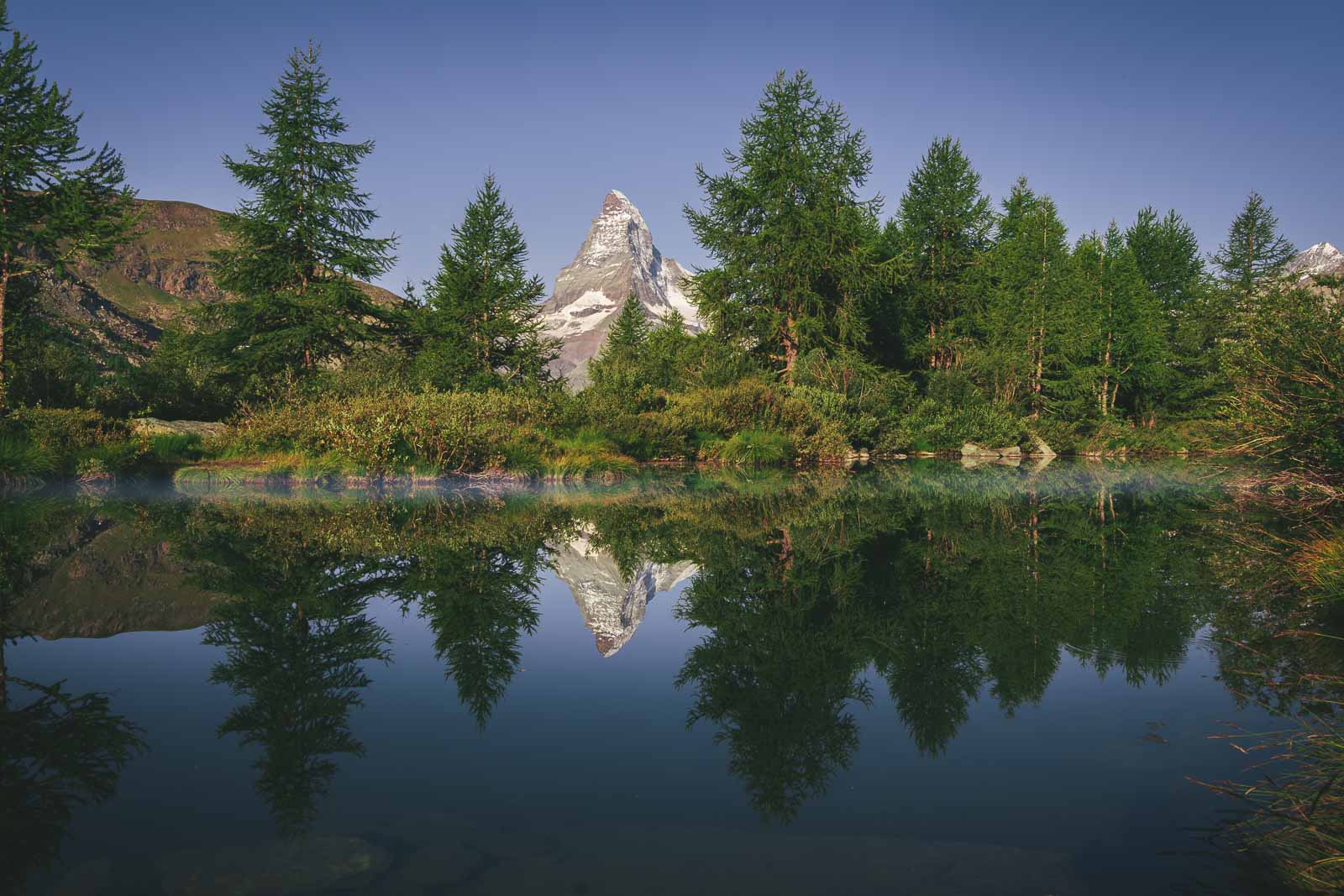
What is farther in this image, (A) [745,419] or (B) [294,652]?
(A) [745,419]

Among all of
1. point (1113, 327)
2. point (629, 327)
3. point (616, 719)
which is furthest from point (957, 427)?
point (629, 327)

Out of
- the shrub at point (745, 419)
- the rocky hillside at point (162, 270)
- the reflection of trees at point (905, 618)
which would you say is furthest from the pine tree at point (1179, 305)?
the rocky hillside at point (162, 270)

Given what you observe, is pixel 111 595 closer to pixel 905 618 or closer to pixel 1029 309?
pixel 905 618

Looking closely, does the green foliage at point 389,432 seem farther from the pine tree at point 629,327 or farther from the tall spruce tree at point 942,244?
the pine tree at point 629,327

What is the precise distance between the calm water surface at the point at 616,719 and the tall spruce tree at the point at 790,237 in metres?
28.3

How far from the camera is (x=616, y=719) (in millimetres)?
3576

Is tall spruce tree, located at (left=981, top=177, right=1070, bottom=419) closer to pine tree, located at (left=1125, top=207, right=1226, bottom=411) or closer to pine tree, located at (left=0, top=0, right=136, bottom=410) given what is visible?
pine tree, located at (left=1125, top=207, right=1226, bottom=411)

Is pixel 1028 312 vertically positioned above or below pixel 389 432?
above

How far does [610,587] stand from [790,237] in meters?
30.8

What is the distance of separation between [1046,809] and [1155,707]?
147 cm

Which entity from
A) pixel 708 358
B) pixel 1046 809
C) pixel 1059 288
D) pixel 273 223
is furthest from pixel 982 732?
pixel 1059 288

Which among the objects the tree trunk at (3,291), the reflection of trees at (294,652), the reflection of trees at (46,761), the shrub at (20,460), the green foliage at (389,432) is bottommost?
the reflection of trees at (46,761)

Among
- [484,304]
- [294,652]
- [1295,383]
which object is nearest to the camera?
[294,652]

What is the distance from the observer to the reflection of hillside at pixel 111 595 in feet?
16.5
